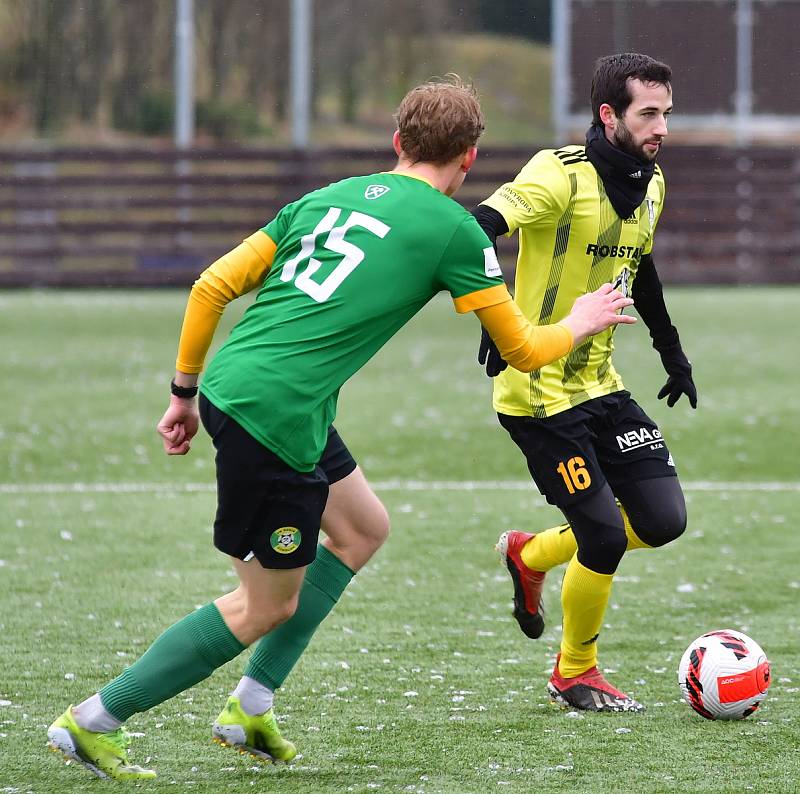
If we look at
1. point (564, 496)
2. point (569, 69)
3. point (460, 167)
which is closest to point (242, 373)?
point (460, 167)

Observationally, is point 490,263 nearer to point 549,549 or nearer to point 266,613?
point 266,613

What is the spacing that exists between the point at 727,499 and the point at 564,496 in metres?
4.12

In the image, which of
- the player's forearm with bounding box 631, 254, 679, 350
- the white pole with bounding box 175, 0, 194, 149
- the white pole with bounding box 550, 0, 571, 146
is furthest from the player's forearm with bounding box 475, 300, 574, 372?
the white pole with bounding box 550, 0, 571, 146

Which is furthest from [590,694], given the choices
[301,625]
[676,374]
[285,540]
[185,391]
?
[185,391]

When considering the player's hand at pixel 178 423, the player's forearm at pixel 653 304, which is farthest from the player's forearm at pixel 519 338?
the player's forearm at pixel 653 304

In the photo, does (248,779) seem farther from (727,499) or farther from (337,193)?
(727,499)

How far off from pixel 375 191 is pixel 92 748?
1.63m

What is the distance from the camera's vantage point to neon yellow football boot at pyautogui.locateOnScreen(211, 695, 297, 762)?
4152 mm

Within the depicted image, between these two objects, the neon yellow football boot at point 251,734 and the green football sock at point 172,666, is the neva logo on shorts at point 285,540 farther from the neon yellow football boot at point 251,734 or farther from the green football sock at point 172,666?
the neon yellow football boot at point 251,734

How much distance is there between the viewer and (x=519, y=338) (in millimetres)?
3965

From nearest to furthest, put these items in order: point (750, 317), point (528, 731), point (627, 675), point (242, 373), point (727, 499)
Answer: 1. point (242, 373)
2. point (528, 731)
3. point (627, 675)
4. point (727, 499)
5. point (750, 317)

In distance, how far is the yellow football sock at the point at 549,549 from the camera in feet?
17.5

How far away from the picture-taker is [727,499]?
344 inches

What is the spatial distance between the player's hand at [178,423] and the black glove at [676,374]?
2056mm
